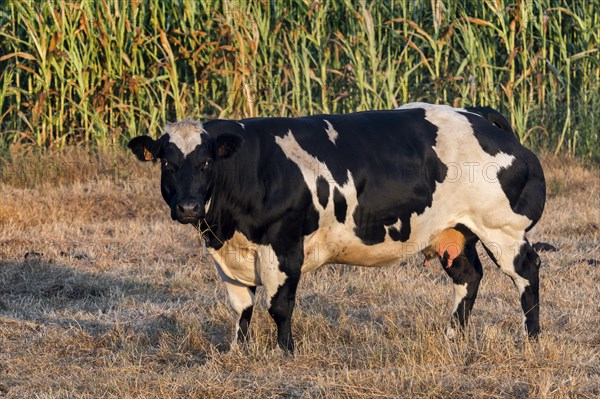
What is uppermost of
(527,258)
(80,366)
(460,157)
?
(460,157)

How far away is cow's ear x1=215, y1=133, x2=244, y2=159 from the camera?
5703 millimetres

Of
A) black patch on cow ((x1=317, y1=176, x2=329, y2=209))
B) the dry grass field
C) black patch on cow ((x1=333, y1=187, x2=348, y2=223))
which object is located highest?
black patch on cow ((x1=317, y1=176, x2=329, y2=209))

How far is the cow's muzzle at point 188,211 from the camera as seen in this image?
5.49m

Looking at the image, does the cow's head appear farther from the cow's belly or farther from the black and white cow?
the cow's belly

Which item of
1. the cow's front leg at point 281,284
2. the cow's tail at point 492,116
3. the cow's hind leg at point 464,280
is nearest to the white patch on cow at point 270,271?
the cow's front leg at point 281,284

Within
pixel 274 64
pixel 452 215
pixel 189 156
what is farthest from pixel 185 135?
pixel 274 64

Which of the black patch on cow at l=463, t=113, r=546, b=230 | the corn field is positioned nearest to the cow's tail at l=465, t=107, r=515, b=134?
the black patch on cow at l=463, t=113, r=546, b=230

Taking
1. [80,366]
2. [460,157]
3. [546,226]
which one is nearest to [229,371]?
[80,366]

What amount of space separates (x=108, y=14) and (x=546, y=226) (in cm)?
544

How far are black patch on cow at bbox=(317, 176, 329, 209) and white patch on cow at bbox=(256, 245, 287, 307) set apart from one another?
392 millimetres

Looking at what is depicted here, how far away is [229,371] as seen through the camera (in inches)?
215

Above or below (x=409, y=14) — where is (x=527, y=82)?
below

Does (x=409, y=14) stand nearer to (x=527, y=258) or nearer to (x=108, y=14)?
(x=108, y=14)

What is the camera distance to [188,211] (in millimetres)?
5492
